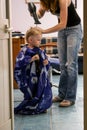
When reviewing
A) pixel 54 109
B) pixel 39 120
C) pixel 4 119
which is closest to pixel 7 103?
pixel 4 119

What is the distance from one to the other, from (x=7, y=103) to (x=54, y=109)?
3.62 feet

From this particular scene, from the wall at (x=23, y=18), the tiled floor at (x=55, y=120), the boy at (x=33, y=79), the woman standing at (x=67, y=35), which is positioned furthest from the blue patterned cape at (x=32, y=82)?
the wall at (x=23, y=18)

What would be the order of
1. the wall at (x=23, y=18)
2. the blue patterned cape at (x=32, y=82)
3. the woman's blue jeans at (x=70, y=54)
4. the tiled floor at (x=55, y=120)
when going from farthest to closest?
the wall at (x=23, y=18), the woman's blue jeans at (x=70, y=54), the blue patterned cape at (x=32, y=82), the tiled floor at (x=55, y=120)

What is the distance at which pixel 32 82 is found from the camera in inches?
119

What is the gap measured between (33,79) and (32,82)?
0.03 m

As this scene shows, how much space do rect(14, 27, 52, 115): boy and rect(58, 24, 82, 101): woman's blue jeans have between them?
0.32m

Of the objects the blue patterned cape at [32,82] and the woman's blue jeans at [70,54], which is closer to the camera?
the blue patterned cape at [32,82]

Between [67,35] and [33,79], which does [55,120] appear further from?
[67,35]

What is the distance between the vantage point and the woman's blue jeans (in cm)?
321

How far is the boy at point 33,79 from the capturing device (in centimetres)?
302

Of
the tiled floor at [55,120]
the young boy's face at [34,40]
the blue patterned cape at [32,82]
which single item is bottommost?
the tiled floor at [55,120]

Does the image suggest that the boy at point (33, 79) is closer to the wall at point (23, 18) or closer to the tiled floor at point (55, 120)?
the tiled floor at point (55, 120)

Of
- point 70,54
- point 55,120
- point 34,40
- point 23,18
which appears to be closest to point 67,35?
point 70,54

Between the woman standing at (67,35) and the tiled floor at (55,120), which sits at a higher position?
the woman standing at (67,35)
